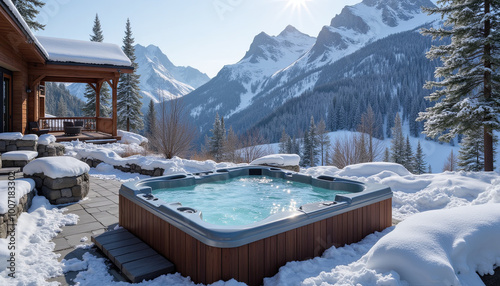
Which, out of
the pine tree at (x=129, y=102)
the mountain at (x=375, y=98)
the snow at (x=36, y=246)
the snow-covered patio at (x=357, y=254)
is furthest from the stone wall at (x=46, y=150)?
the mountain at (x=375, y=98)

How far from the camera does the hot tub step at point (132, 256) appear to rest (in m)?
2.75

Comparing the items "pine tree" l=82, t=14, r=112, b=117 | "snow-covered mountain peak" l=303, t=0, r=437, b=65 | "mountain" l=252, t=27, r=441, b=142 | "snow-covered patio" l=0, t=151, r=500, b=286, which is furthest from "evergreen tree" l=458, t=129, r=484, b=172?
"snow-covered mountain peak" l=303, t=0, r=437, b=65

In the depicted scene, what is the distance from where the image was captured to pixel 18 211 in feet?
12.2

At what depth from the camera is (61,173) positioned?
479 centimetres

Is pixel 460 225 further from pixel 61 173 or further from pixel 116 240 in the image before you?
pixel 61 173

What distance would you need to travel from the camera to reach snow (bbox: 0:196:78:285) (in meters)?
2.62

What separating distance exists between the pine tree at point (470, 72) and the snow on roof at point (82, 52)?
34.8 feet

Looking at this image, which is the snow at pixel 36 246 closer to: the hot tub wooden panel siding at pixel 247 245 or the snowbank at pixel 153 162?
the hot tub wooden panel siding at pixel 247 245

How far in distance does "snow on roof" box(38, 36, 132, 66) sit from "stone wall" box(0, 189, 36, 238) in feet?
26.0

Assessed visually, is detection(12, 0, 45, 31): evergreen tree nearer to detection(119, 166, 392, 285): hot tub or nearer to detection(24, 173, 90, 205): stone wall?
detection(24, 173, 90, 205): stone wall

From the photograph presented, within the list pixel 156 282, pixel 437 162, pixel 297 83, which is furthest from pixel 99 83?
pixel 297 83

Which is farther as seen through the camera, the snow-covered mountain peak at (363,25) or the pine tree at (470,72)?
the snow-covered mountain peak at (363,25)

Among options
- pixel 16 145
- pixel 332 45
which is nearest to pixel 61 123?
pixel 16 145

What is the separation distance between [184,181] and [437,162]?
61690 mm
